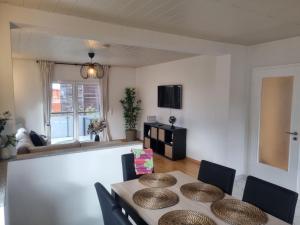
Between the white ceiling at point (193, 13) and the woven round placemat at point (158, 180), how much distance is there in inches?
64.8

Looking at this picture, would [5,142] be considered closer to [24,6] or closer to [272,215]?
[24,6]

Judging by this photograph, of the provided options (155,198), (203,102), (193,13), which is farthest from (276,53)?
(155,198)

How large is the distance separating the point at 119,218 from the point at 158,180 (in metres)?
0.90

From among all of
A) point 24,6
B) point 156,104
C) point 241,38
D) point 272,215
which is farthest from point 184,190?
point 156,104

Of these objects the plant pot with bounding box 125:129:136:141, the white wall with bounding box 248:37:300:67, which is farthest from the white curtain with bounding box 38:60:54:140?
the white wall with bounding box 248:37:300:67

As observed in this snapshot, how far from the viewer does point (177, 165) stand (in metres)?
4.82

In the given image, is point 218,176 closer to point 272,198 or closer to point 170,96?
point 272,198

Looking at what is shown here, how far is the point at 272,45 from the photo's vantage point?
3561 millimetres

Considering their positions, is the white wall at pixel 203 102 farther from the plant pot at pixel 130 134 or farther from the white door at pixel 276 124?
the plant pot at pixel 130 134

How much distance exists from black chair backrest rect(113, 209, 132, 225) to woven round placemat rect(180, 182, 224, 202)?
702 mm

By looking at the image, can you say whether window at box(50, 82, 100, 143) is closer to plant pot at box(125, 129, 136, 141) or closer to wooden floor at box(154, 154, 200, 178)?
plant pot at box(125, 129, 136, 141)

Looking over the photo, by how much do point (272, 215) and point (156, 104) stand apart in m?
4.93

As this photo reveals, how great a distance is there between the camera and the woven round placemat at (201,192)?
174 centimetres

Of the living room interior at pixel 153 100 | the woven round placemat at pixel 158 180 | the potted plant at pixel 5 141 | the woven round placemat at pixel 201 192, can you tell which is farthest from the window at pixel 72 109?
the woven round placemat at pixel 201 192
